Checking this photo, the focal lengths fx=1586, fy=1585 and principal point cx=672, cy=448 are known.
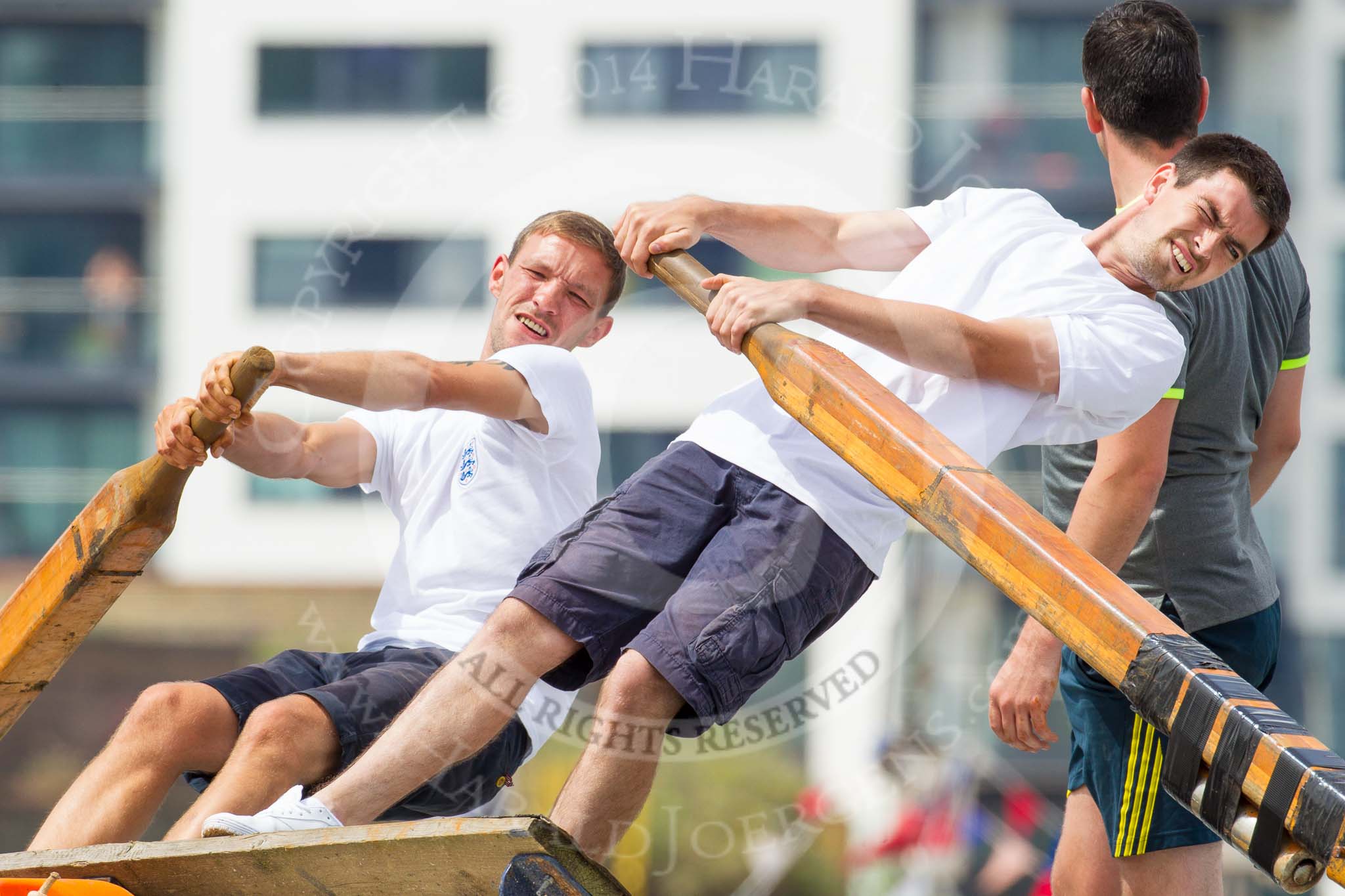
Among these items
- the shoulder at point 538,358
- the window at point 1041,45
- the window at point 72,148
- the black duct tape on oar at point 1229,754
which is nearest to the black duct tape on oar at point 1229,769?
the black duct tape on oar at point 1229,754

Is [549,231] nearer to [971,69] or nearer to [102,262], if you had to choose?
[971,69]

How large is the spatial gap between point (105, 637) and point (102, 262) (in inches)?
230

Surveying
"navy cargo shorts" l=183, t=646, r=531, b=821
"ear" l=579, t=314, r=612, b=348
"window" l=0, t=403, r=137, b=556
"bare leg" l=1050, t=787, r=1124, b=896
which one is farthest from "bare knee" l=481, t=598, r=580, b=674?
"window" l=0, t=403, r=137, b=556

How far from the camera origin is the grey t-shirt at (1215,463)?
10.6 feet

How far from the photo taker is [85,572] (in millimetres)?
2889

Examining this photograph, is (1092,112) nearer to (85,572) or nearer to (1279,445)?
(1279,445)

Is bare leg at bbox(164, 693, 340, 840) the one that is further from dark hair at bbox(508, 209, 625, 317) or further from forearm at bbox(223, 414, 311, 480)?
dark hair at bbox(508, 209, 625, 317)

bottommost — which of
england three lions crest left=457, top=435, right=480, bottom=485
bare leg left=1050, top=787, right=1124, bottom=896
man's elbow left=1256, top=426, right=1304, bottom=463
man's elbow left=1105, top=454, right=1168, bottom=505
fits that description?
bare leg left=1050, top=787, right=1124, bottom=896

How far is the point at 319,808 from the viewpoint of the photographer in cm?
257

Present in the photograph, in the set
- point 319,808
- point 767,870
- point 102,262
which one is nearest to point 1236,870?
point 767,870

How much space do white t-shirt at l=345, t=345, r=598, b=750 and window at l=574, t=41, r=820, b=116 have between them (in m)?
1.03

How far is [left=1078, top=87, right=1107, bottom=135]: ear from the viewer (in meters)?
3.35

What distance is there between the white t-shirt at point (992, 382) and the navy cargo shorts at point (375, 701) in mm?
725

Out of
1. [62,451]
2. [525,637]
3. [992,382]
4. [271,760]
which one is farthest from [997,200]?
[62,451]
